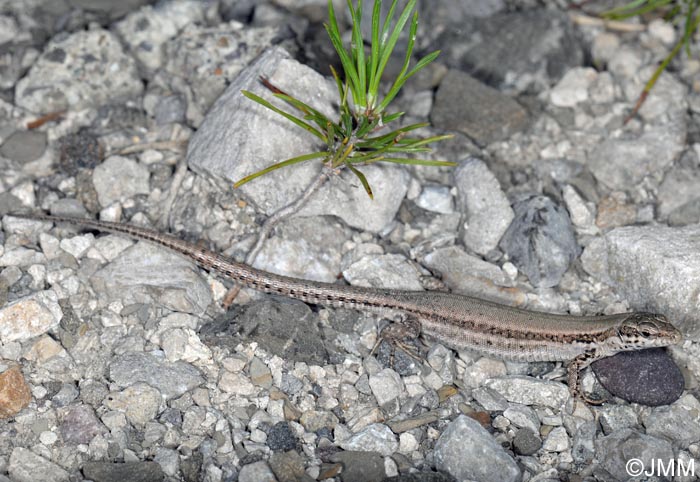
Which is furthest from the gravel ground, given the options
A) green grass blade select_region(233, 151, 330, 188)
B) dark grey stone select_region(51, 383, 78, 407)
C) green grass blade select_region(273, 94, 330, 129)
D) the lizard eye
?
green grass blade select_region(273, 94, 330, 129)

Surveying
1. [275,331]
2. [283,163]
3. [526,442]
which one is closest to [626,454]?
[526,442]

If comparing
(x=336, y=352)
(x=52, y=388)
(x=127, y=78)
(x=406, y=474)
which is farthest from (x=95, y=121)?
(x=406, y=474)

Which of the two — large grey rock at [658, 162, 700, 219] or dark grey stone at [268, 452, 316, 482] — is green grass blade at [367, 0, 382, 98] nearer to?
dark grey stone at [268, 452, 316, 482]

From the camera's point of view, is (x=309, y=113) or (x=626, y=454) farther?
(x=309, y=113)

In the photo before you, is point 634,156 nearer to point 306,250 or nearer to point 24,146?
point 306,250

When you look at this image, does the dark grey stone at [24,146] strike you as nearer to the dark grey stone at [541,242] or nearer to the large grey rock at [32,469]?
the large grey rock at [32,469]
